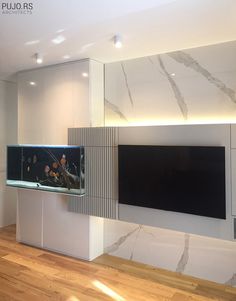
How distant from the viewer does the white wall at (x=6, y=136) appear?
4.99 m

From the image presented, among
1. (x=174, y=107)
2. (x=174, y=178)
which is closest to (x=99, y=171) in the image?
(x=174, y=178)

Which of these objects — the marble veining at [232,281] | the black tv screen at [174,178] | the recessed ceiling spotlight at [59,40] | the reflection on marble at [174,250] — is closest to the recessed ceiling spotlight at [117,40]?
the recessed ceiling spotlight at [59,40]

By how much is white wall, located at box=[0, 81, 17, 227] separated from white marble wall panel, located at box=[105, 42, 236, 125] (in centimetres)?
236

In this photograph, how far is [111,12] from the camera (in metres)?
2.21

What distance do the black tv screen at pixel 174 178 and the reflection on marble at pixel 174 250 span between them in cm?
59

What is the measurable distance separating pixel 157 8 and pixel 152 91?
51.6 inches

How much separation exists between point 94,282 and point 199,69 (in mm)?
2718

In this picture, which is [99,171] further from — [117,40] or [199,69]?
[199,69]

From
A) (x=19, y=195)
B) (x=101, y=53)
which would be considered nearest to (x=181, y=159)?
(x=101, y=53)

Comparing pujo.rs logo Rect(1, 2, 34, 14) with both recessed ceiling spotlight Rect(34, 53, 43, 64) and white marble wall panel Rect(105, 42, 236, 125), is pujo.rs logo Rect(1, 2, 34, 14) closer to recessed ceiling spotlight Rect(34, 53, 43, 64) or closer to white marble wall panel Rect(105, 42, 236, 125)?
recessed ceiling spotlight Rect(34, 53, 43, 64)

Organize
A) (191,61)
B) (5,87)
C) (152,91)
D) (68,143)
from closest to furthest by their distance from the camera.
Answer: (191,61)
(152,91)
(68,143)
(5,87)

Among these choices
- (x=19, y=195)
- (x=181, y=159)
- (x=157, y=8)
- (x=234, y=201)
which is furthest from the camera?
(x=19, y=195)

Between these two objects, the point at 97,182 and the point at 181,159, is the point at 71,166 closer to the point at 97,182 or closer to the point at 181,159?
the point at 97,182

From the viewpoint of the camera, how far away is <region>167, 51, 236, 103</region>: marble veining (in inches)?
114
